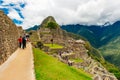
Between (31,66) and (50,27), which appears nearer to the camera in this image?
(31,66)

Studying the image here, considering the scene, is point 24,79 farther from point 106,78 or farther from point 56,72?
point 106,78

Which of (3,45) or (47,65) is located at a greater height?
(3,45)

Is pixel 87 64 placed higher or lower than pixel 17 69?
lower

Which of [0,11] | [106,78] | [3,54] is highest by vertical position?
[0,11]

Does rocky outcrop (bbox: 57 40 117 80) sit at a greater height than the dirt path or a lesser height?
lesser

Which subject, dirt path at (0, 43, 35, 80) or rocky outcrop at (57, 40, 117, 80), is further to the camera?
rocky outcrop at (57, 40, 117, 80)

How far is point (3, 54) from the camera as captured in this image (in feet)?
102

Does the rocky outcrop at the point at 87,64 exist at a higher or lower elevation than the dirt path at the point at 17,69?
lower

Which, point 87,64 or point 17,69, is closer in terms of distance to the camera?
point 17,69

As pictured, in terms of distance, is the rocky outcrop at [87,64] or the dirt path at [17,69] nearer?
the dirt path at [17,69]

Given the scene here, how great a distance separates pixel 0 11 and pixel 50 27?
121 m

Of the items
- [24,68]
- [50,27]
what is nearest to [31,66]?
[24,68]

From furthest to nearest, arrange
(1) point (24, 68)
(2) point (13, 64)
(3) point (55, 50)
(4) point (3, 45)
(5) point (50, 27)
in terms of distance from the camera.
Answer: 1. (5) point (50, 27)
2. (3) point (55, 50)
3. (4) point (3, 45)
4. (2) point (13, 64)
5. (1) point (24, 68)

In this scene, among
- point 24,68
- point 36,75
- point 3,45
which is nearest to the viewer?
point 36,75
